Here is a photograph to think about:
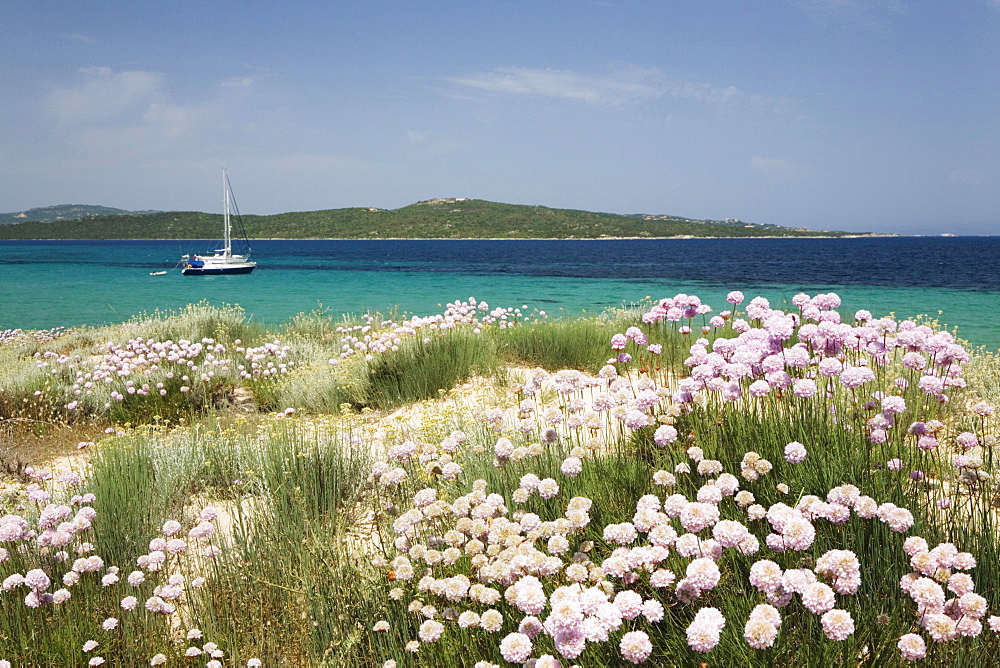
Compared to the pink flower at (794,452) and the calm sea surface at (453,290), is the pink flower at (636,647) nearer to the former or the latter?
the pink flower at (794,452)

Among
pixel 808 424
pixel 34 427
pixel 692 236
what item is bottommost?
pixel 34 427

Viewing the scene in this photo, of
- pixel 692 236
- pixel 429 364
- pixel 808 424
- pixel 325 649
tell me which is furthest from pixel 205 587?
pixel 692 236

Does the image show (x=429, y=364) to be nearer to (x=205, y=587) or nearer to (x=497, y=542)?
(x=205, y=587)

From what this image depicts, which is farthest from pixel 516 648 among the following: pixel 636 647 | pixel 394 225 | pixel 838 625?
pixel 394 225

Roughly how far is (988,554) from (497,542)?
1905 millimetres

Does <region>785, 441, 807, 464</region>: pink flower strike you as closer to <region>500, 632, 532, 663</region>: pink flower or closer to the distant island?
<region>500, 632, 532, 663</region>: pink flower

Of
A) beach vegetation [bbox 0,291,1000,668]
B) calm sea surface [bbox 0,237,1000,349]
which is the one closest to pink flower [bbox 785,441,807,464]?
beach vegetation [bbox 0,291,1000,668]

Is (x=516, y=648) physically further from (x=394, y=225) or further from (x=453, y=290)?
(x=394, y=225)

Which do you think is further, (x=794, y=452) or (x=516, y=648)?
(x=794, y=452)

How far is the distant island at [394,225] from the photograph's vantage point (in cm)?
13538

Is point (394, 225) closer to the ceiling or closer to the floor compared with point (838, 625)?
closer to the ceiling

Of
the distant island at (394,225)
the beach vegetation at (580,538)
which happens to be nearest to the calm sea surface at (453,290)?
the beach vegetation at (580,538)

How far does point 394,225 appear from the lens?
14288 cm

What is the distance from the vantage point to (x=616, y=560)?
7.23ft
